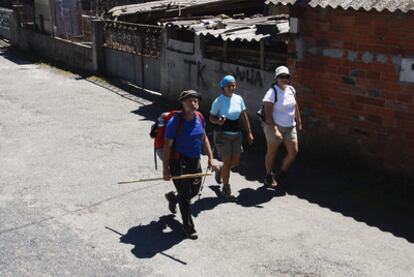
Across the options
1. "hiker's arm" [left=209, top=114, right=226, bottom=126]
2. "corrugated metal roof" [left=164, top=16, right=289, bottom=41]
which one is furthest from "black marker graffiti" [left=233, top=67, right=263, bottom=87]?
"hiker's arm" [left=209, top=114, right=226, bottom=126]

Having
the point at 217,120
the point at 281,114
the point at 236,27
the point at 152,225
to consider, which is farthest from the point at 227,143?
the point at 236,27

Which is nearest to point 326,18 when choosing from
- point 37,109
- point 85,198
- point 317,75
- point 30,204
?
point 317,75

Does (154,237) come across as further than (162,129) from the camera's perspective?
Yes

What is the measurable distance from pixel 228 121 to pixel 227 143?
31 cm

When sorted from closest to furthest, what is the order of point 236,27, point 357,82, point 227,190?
point 227,190
point 357,82
point 236,27

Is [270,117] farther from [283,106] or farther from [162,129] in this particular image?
[162,129]

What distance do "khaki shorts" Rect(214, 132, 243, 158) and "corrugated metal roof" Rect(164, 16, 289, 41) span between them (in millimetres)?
2570

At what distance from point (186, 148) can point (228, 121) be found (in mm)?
1209

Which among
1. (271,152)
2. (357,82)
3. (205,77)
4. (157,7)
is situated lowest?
(271,152)

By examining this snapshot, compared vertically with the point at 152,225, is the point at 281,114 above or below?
above

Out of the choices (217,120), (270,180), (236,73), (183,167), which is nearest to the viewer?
(183,167)

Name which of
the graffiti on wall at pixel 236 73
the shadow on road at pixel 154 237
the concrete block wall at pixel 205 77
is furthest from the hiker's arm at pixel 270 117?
the graffiti on wall at pixel 236 73

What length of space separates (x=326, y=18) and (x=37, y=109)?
7.68m

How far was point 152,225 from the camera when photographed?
6941 millimetres
